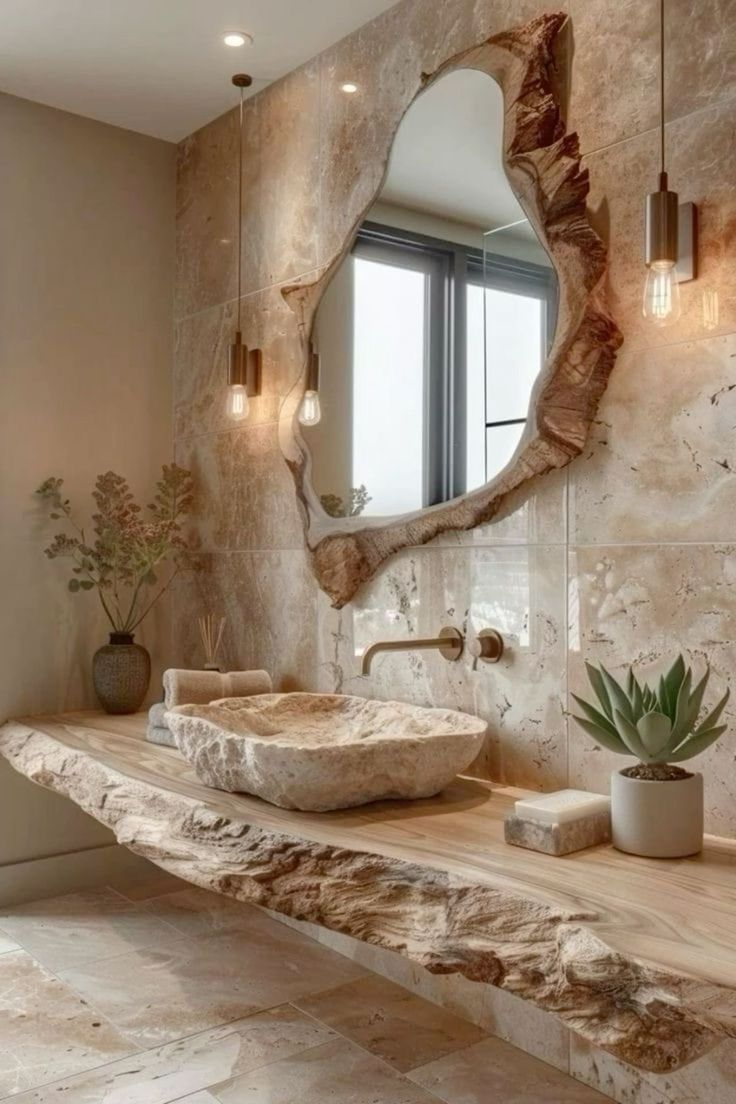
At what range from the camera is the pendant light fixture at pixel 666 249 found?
157 centimetres

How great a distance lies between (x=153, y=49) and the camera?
2.53 meters

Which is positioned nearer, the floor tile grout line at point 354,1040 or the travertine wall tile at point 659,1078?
the travertine wall tile at point 659,1078

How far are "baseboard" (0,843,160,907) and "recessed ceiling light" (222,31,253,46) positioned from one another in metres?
2.29

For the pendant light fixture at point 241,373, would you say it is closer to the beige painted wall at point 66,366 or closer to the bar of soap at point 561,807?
the beige painted wall at point 66,366

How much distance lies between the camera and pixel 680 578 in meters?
1.67

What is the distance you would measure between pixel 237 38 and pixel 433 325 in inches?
39.2

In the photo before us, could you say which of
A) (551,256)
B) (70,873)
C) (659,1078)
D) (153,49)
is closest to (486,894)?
(659,1078)

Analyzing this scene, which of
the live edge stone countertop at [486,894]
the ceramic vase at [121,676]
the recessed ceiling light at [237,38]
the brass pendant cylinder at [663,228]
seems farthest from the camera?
the ceramic vase at [121,676]

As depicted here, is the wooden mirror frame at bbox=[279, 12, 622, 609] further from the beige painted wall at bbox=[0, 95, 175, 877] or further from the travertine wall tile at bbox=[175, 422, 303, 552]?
the beige painted wall at bbox=[0, 95, 175, 877]

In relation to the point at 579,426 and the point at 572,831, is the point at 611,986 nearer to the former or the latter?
the point at 572,831

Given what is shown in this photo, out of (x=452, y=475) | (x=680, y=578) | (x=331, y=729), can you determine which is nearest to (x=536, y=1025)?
(x=331, y=729)

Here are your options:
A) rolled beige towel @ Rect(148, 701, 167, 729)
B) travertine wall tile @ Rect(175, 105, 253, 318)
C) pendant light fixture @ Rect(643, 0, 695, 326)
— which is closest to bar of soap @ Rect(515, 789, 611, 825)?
pendant light fixture @ Rect(643, 0, 695, 326)

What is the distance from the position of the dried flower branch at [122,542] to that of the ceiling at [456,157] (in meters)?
1.13

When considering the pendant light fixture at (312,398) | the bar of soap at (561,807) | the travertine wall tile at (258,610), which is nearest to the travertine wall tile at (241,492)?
the travertine wall tile at (258,610)
